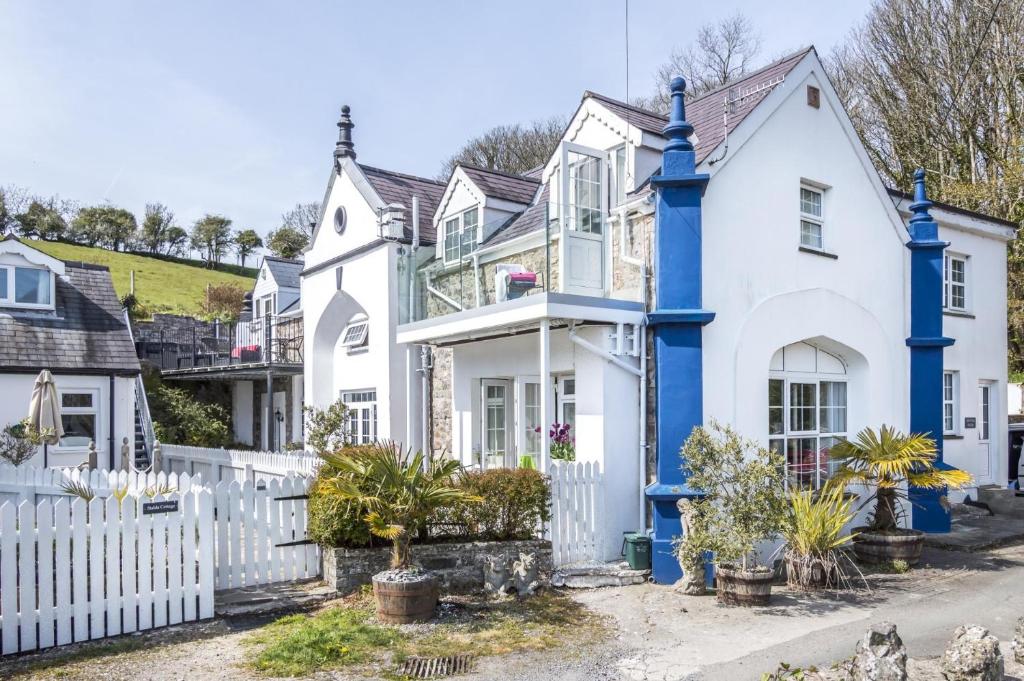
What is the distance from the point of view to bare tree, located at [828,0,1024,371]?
2369 cm

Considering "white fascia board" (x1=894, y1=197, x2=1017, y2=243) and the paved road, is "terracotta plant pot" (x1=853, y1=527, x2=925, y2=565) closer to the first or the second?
the paved road

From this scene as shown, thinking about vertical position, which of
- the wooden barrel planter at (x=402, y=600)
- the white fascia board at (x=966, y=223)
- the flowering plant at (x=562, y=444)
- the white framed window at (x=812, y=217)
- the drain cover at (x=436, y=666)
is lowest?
the drain cover at (x=436, y=666)

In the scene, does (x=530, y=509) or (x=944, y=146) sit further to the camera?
(x=944, y=146)

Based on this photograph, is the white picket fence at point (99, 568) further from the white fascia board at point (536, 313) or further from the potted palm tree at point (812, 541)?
the potted palm tree at point (812, 541)

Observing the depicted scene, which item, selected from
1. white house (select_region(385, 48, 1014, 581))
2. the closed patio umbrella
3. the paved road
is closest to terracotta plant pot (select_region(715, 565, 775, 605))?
the paved road

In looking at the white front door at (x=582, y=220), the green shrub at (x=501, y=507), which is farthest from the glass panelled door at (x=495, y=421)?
the green shrub at (x=501, y=507)

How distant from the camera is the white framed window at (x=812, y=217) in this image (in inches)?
478

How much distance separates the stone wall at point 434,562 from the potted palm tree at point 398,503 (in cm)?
40

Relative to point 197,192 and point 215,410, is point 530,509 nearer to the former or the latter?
point 215,410

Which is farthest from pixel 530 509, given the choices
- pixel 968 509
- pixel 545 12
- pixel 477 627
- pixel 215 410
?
pixel 215 410

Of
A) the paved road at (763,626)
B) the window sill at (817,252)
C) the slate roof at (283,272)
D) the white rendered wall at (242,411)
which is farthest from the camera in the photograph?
the slate roof at (283,272)

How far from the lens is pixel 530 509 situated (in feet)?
30.9

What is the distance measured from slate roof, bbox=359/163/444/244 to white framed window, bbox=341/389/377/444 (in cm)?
368

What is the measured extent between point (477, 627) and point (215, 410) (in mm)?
21181
